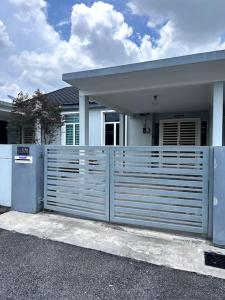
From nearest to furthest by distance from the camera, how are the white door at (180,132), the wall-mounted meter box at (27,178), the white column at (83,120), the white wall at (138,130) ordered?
the wall-mounted meter box at (27,178), the white column at (83,120), the white door at (180,132), the white wall at (138,130)

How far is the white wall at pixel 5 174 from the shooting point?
16.8 feet

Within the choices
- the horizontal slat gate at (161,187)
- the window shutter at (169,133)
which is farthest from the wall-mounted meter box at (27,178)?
the window shutter at (169,133)

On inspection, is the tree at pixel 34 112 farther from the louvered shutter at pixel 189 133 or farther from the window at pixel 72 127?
the louvered shutter at pixel 189 133

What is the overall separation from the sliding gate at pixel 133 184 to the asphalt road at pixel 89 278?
112cm

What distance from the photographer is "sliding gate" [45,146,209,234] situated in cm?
367

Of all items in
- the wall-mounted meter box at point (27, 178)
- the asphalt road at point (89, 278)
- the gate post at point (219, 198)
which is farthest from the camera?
the wall-mounted meter box at point (27, 178)

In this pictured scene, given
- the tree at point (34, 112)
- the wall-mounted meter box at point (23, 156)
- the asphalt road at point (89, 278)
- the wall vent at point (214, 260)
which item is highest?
the tree at point (34, 112)

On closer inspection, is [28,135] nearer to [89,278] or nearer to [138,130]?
[138,130]

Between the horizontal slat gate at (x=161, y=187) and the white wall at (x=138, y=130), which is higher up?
the white wall at (x=138, y=130)

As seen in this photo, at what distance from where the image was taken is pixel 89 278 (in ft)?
8.44

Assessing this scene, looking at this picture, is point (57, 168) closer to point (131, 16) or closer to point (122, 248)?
point (122, 248)

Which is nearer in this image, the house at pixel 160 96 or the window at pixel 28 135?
the house at pixel 160 96

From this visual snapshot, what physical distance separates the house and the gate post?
6.69 ft

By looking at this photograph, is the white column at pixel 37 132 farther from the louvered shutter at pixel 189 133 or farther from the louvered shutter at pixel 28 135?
the louvered shutter at pixel 189 133
